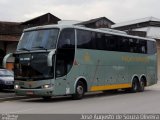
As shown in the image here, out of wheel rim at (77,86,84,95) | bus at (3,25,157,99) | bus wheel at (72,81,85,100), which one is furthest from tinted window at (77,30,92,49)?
wheel rim at (77,86,84,95)

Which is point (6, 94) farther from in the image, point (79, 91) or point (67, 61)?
point (67, 61)

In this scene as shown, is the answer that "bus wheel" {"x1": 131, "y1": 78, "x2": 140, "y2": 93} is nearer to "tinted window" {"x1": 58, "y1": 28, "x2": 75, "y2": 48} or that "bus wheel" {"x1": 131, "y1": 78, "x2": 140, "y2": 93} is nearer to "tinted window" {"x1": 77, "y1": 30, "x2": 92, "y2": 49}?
"tinted window" {"x1": 77, "y1": 30, "x2": 92, "y2": 49}

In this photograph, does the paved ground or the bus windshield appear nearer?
the bus windshield

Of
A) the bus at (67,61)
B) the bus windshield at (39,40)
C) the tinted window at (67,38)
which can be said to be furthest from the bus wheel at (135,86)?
the bus windshield at (39,40)

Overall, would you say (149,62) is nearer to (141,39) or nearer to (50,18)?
(141,39)

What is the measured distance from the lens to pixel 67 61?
1992 cm

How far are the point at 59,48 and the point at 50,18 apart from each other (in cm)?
3641

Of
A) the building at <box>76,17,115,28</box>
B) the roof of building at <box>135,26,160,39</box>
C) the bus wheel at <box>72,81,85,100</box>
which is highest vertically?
the building at <box>76,17,115,28</box>

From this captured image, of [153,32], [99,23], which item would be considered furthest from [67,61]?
[99,23]

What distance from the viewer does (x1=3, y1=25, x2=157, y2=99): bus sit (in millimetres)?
18984

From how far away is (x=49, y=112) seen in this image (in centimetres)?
1473

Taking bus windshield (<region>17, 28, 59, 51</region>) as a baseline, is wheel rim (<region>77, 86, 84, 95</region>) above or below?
below

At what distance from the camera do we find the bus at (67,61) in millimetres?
18984

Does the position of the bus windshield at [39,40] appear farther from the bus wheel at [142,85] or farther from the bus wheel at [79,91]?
the bus wheel at [142,85]
